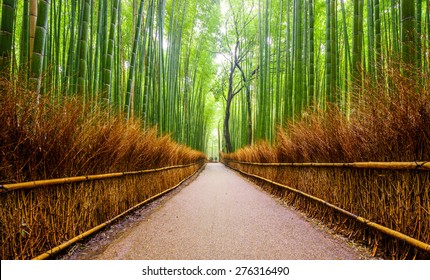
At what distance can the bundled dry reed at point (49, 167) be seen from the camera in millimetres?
1398

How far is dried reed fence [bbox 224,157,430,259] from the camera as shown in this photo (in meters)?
1.47

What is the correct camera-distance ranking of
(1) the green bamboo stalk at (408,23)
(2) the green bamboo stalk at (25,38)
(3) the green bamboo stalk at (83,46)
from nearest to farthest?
(1) the green bamboo stalk at (408,23) < (2) the green bamboo stalk at (25,38) < (3) the green bamboo stalk at (83,46)

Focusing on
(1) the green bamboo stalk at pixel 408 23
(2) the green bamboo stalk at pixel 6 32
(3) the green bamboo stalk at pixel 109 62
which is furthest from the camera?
(3) the green bamboo stalk at pixel 109 62

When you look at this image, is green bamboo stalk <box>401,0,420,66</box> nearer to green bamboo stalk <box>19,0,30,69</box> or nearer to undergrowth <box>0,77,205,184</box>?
undergrowth <box>0,77,205,184</box>

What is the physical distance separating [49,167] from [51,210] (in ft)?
0.87

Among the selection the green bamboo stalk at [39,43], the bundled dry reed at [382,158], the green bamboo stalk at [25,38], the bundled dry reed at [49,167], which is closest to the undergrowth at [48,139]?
the bundled dry reed at [49,167]

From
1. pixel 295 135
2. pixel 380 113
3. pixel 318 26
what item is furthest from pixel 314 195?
pixel 318 26

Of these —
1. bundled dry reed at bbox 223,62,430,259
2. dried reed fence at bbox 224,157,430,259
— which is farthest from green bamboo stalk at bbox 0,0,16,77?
dried reed fence at bbox 224,157,430,259

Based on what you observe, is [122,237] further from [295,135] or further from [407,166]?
[295,135]

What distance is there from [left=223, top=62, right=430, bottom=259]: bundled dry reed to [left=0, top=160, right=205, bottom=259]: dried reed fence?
204 centimetres

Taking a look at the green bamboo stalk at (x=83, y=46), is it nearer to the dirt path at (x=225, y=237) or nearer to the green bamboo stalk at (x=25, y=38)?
the green bamboo stalk at (x=25, y=38)

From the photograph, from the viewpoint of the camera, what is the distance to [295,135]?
356 cm

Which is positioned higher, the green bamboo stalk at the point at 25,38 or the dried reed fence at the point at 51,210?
the green bamboo stalk at the point at 25,38

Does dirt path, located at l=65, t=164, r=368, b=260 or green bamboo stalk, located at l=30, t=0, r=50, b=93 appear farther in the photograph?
green bamboo stalk, located at l=30, t=0, r=50, b=93
